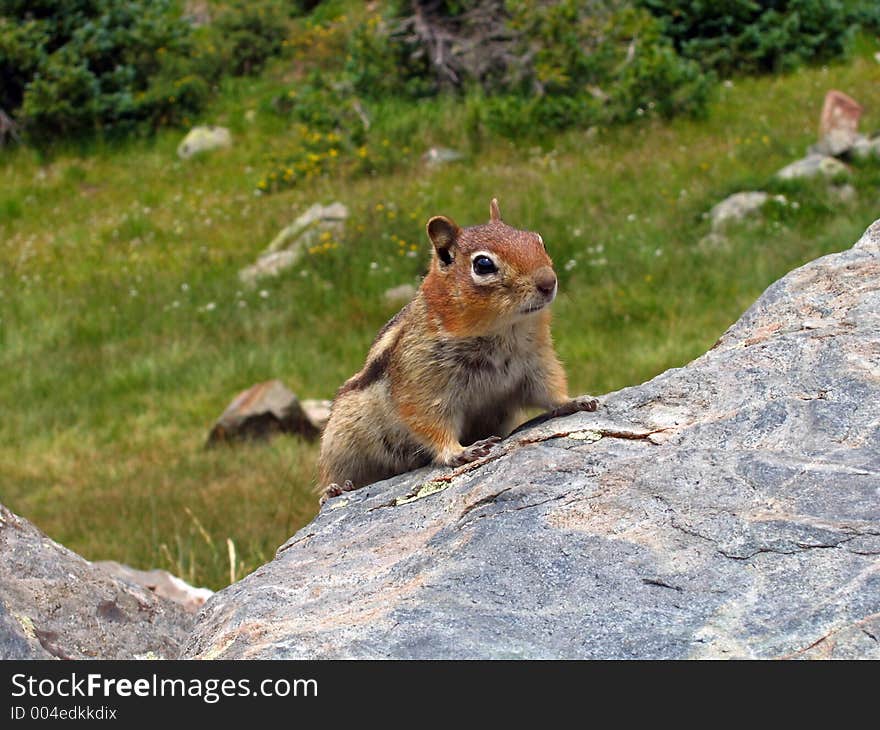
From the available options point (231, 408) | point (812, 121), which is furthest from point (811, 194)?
point (231, 408)

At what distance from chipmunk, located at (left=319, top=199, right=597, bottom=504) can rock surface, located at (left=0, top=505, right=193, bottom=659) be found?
91 centimetres

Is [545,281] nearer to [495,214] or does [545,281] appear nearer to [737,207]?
[495,214]

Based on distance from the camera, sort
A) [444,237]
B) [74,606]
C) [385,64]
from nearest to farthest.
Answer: [74,606] → [444,237] → [385,64]

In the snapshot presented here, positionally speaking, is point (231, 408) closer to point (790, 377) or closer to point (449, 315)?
point (449, 315)

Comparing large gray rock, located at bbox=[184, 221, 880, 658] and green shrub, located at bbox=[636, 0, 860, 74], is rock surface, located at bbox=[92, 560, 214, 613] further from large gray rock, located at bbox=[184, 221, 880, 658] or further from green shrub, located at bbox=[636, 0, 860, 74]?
green shrub, located at bbox=[636, 0, 860, 74]

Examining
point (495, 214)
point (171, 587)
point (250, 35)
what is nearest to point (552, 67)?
point (250, 35)

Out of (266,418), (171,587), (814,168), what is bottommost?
(266,418)

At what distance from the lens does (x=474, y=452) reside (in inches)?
171

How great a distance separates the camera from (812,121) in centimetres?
1602

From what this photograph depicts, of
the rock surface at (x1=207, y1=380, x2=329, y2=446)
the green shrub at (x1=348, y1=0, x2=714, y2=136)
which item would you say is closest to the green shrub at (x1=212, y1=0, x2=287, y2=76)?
the green shrub at (x1=348, y1=0, x2=714, y2=136)

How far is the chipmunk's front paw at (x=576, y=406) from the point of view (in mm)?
4350

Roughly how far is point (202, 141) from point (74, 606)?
1699cm
